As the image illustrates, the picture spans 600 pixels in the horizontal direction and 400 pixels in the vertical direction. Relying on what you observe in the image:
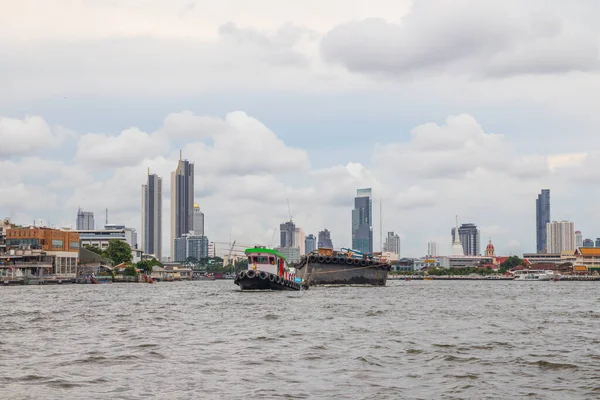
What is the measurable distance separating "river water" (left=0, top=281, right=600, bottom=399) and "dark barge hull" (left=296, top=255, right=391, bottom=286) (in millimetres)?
75694

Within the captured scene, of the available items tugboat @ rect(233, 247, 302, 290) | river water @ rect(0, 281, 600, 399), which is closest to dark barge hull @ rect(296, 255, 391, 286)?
tugboat @ rect(233, 247, 302, 290)

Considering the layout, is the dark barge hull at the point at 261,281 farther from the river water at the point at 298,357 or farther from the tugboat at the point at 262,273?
the river water at the point at 298,357

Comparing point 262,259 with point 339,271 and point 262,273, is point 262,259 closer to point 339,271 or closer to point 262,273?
point 262,273

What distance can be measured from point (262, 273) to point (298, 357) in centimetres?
5854

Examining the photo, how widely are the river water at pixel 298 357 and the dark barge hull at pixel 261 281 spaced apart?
3654 centimetres

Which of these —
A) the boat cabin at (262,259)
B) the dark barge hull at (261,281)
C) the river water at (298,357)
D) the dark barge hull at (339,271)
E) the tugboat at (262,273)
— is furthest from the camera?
the dark barge hull at (339,271)

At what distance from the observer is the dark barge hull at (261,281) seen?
90.1 m

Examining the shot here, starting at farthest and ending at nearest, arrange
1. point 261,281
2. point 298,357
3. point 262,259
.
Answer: point 262,259
point 261,281
point 298,357

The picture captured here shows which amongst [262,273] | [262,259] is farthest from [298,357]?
[262,259]

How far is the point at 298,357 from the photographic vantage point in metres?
31.3

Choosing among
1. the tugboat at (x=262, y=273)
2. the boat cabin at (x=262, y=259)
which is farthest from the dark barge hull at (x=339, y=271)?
the boat cabin at (x=262, y=259)

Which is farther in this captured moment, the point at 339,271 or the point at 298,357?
the point at 339,271

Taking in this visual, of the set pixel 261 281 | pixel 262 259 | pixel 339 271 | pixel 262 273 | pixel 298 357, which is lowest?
pixel 298 357

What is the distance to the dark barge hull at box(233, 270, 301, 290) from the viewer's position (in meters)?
90.1
